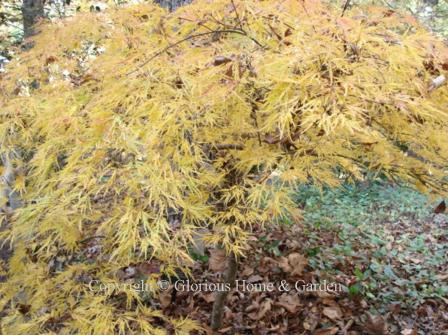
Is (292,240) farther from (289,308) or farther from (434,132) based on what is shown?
(434,132)

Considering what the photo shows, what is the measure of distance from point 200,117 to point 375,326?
2.24 metres

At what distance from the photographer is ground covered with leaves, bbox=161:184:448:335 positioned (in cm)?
300

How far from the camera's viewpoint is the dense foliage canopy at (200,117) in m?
1.24

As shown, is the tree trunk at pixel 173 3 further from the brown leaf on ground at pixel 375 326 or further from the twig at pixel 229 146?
the brown leaf on ground at pixel 375 326

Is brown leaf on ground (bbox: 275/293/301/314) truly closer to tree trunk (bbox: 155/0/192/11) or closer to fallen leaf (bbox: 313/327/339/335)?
fallen leaf (bbox: 313/327/339/335)

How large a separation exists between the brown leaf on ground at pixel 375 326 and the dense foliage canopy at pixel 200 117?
1.36 metres

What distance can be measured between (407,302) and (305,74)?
9.56 feet

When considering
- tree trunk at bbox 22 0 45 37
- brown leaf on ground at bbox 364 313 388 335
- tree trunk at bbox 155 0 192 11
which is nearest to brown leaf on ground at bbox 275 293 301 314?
brown leaf on ground at bbox 364 313 388 335

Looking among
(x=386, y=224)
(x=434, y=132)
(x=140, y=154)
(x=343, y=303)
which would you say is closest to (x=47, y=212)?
(x=140, y=154)

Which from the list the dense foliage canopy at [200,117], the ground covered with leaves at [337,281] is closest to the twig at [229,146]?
the dense foliage canopy at [200,117]

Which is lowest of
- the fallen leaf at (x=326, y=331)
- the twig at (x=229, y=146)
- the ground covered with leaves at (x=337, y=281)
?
the ground covered with leaves at (x=337, y=281)

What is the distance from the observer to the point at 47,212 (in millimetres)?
1722

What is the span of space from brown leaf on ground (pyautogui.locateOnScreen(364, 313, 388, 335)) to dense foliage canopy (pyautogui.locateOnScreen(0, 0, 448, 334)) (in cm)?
136

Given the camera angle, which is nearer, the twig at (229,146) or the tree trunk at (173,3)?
the twig at (229,146)
